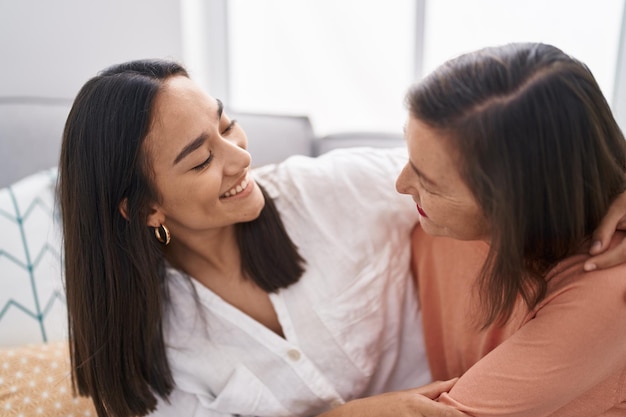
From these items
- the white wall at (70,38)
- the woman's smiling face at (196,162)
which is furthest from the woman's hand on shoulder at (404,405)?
the white wall at (70,38)

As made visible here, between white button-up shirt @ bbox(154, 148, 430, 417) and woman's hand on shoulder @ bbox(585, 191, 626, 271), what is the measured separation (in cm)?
42

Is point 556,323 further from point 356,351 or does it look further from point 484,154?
point 356,351

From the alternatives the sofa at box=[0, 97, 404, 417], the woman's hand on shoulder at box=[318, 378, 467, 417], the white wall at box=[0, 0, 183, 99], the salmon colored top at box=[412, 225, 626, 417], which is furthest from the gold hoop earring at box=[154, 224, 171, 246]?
the white wall at box=[0, 0, 183, 99]

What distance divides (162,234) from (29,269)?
388mm

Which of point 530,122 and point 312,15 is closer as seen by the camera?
point 530,122

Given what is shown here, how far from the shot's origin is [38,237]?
134 cm

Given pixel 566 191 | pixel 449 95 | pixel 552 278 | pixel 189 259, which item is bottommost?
pixel 189 259

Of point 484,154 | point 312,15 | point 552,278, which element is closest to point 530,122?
point 484,154

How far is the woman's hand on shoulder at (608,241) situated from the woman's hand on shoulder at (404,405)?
1.01 feet

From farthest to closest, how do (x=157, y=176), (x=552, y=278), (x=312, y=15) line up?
(x=312, y=15)
(x=157, y=176)
(x=552, y=278)

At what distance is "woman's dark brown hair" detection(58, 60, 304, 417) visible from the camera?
3.20ft

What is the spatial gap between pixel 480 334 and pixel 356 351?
0.23m

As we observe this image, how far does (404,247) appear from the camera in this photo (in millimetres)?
1195

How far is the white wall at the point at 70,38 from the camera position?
→ 5.46 feet
